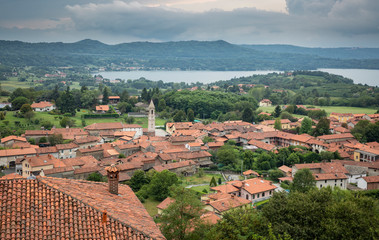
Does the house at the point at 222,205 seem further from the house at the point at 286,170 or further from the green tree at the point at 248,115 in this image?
the green tree at the point at 248,115

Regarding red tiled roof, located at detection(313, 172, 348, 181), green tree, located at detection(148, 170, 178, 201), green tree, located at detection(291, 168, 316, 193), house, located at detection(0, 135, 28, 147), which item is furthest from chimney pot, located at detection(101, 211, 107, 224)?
house, located at detection(0, 135, 28, 147)

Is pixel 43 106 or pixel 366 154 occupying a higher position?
pixel 43 106

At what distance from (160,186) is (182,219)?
13678 mm

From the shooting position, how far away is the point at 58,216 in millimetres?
7441

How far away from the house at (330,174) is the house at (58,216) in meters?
27.6

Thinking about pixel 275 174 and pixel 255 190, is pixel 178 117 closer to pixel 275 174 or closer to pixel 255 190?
pixel 275 174

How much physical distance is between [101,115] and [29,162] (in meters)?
31.9

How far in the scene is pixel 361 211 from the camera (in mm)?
15422

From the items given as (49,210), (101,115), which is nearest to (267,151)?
(101,115)

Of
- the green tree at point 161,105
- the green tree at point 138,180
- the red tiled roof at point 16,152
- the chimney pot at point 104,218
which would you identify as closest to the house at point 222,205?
the green tree at point 138,180

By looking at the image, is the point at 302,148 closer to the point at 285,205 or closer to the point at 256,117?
the point at 256,117

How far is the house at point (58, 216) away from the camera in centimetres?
709

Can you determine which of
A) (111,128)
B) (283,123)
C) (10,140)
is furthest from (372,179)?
(10,140)

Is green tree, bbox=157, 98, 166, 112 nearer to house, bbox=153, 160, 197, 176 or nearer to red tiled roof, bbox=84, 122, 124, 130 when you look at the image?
red tiled roof, bbox=84, 122, 124, 130
